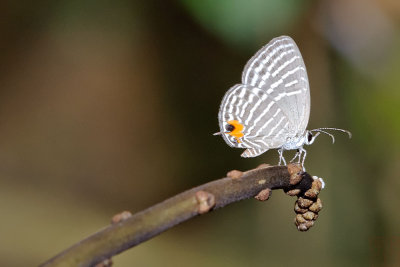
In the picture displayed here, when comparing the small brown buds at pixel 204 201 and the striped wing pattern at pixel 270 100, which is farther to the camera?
the striped wing pattern at pixel 270 100

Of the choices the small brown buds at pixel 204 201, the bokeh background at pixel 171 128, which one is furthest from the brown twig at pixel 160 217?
the bokeh background at pixel 171 128

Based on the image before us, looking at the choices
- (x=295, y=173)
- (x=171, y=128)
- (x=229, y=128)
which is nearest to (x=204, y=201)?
(x=295, y=173)

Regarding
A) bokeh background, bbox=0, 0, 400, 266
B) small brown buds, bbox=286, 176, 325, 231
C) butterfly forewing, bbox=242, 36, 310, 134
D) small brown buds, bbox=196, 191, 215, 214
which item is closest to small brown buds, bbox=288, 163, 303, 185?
small brown buds, bbox=286, 176, 325, 231

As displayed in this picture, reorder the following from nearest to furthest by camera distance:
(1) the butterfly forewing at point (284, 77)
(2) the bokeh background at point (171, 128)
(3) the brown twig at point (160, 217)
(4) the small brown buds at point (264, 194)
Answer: (3) the brown twig at point (160, 217) → (4) the small brown buds at point (264, 194) → (1) the butterfly forewing at point (284, 77) → (2) the bokeh background at point (171, 128)

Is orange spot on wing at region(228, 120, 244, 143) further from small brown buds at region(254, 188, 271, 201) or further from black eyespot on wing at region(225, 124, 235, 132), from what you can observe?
small brown buds at region(254, 188, 271, 201)

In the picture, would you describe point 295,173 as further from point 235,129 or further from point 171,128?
point 171,128

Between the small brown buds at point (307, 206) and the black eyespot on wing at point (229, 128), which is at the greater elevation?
the black eyespot on wing at point (229, 128)

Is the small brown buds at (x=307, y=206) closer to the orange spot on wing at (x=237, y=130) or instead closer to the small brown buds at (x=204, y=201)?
the small brown buds at (x=204, y=201)
